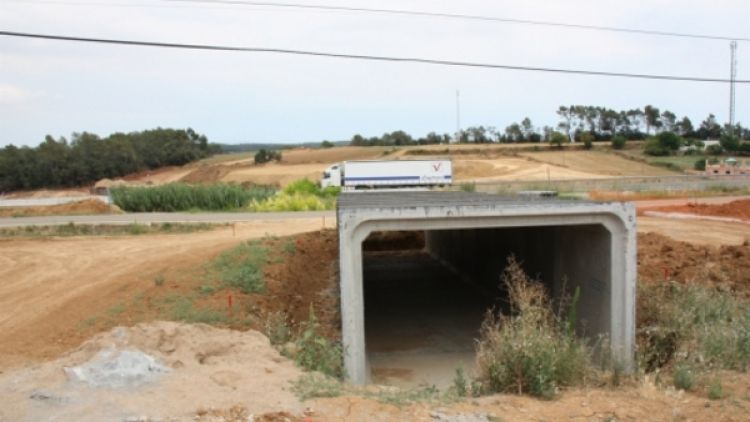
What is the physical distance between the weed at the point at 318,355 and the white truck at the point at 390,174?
124 ft

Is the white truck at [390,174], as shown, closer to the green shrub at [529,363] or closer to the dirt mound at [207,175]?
the dirt mound at [207,175]

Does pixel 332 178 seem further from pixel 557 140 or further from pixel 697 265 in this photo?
pixel 557 140

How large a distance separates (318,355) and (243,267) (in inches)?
195

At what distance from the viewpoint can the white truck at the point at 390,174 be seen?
49469mm

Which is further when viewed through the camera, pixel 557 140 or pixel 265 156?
pixel 557 140

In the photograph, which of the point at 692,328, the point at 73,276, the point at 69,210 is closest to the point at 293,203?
the point at 69,210

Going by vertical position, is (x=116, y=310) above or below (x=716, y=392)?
above

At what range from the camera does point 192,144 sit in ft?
360

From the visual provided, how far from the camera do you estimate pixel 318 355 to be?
10.9 metres

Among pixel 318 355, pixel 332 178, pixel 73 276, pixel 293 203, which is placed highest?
pixel 332 178

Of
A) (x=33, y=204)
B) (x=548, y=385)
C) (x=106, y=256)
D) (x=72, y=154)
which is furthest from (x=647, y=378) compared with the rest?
(x=72, y=154)

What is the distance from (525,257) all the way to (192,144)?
98.5 metres

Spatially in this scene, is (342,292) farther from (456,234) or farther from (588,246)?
(456,234)

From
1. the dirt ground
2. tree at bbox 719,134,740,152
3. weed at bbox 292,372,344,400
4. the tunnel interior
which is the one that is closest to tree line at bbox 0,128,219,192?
the dirt ground
